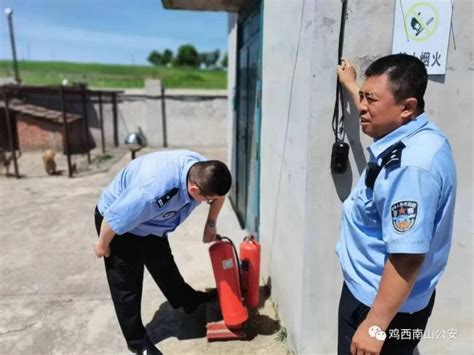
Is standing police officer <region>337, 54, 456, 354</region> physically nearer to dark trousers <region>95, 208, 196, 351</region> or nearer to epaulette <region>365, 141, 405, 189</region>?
epaulette <region>365, 141, 405, 189</region>

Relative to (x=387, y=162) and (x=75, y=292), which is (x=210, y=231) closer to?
(x=75, y=292)

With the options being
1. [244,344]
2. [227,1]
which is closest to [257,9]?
[227,1]

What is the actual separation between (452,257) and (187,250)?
2.84 m

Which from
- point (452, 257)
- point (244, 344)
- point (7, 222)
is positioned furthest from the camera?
point (7, 222)

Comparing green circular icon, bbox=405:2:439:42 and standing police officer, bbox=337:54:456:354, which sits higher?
green circular icon, bbox=405:2:439:42

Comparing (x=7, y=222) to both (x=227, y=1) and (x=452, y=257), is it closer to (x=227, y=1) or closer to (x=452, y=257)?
(x=227, y=1)

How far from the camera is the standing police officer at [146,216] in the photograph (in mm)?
2289

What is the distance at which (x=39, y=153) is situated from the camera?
12328 mm

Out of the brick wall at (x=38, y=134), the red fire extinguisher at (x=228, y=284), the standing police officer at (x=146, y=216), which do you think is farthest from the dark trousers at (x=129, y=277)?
the brick wall at (x=38, y=134)

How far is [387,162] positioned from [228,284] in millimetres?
1756

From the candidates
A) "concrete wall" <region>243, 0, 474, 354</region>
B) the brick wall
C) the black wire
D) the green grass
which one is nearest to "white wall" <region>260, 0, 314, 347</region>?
"concrete wall" <region>243, 0, 474, 354</region>

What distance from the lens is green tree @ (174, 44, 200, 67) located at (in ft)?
227

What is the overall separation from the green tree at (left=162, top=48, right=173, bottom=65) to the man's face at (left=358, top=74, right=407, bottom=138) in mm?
73215

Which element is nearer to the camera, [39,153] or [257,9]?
[257,9]
